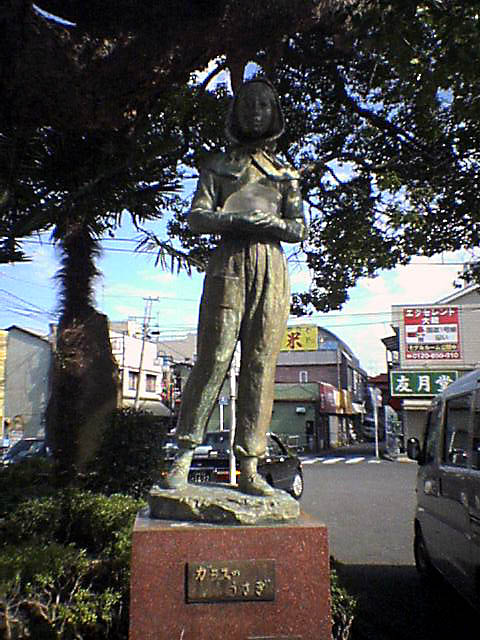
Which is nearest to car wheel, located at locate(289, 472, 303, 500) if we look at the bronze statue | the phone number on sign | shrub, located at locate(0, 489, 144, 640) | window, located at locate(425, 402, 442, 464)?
window, located at locate(425, 402, 442, 464)

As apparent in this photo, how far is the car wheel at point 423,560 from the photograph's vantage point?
6195 millimetres

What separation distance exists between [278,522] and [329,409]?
31520mm

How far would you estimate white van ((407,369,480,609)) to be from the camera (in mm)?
4586

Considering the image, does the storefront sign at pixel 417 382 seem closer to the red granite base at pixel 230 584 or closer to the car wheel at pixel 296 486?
the car wheel at pixel 296 486

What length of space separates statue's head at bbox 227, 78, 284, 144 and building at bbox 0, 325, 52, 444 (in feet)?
91.6

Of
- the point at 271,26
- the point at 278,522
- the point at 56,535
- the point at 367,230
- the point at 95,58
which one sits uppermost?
the point at 271,26

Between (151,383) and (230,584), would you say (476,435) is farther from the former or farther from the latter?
(151,383)

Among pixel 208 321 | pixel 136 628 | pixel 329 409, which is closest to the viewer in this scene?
pixel 136 628

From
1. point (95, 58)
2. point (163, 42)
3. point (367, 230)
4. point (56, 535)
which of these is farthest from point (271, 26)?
point (56, 535)

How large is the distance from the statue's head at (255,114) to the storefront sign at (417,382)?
20324 millimetres

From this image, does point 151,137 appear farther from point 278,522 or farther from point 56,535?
point 278,522

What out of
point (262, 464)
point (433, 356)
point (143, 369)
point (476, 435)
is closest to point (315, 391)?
point (433, 356)

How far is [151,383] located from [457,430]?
36.1 metres

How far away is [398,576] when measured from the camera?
6.83 m
